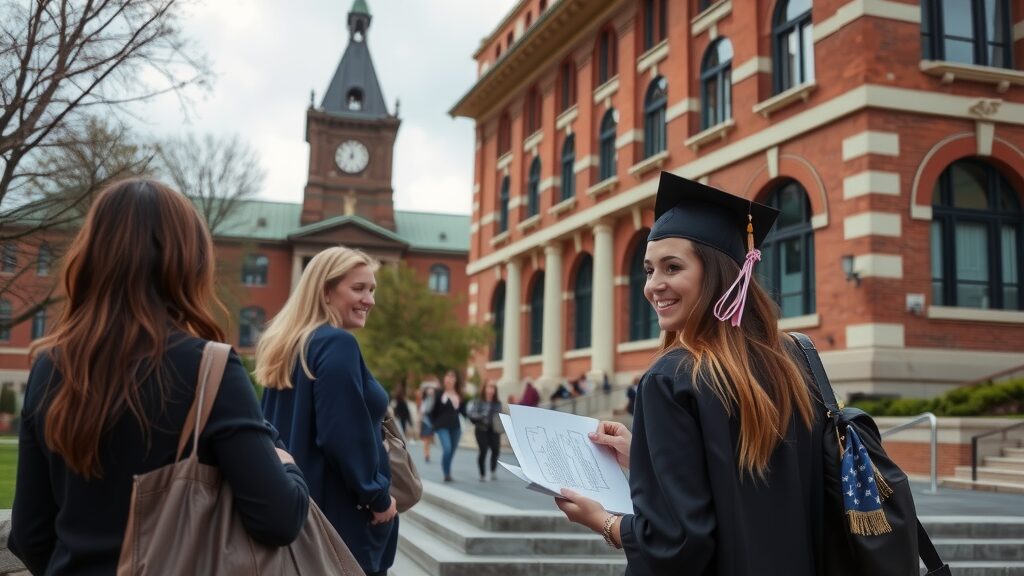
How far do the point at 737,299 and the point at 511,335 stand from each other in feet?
105

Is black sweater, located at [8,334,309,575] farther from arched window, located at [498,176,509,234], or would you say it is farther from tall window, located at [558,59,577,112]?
arched window, located at [498,176,509,234]

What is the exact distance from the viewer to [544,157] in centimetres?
3241

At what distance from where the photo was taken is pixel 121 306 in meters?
2.12

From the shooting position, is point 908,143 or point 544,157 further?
point 544,157

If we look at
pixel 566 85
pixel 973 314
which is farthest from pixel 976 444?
pixel 566 85

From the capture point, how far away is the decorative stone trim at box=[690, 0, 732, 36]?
22.6 m

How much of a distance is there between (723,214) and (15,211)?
32.1ft

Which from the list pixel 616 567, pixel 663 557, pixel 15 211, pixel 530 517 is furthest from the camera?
pixel 15 211

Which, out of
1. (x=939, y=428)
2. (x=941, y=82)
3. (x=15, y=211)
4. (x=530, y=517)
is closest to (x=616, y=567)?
(x=530, y=517)

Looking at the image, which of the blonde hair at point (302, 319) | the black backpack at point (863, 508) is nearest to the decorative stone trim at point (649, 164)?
the blonde hair at point (302, 319)

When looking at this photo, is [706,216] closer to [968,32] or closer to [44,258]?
[44,258]

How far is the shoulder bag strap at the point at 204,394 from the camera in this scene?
2.02 m

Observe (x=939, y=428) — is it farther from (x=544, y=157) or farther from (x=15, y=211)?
(x=544, y=157)

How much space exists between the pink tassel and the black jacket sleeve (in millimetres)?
255
